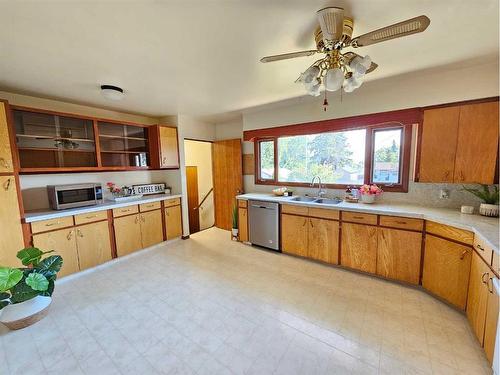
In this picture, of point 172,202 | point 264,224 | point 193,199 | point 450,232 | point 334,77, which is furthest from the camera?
point 193,199

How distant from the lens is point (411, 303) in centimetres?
208

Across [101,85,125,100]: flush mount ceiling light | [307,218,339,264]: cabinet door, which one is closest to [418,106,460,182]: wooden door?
[307,218,339,264]: cabinet door

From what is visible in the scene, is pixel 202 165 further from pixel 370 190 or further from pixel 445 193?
pixel 445 193

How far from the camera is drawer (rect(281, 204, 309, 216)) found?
300 cm

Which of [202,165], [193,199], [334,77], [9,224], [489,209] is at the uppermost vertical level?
[334,77]

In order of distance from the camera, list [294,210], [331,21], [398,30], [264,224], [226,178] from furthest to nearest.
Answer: [226,178] < [264,224] < [294,210] < [331,21] < [398,30]

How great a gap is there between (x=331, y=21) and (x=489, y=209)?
237cm

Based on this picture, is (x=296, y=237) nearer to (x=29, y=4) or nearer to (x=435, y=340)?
(x=435, y=340)

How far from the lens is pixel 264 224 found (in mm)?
3434

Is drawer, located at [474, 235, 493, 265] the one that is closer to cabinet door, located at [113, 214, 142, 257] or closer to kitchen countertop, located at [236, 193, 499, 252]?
kitchen countertop, located at [236, 193, 499, 252]

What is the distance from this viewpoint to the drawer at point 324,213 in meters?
2.73

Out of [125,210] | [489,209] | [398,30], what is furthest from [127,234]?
[489,209]

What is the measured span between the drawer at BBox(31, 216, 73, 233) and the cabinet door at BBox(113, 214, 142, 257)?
56cm

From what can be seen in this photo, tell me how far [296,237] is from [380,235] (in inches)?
42.9
